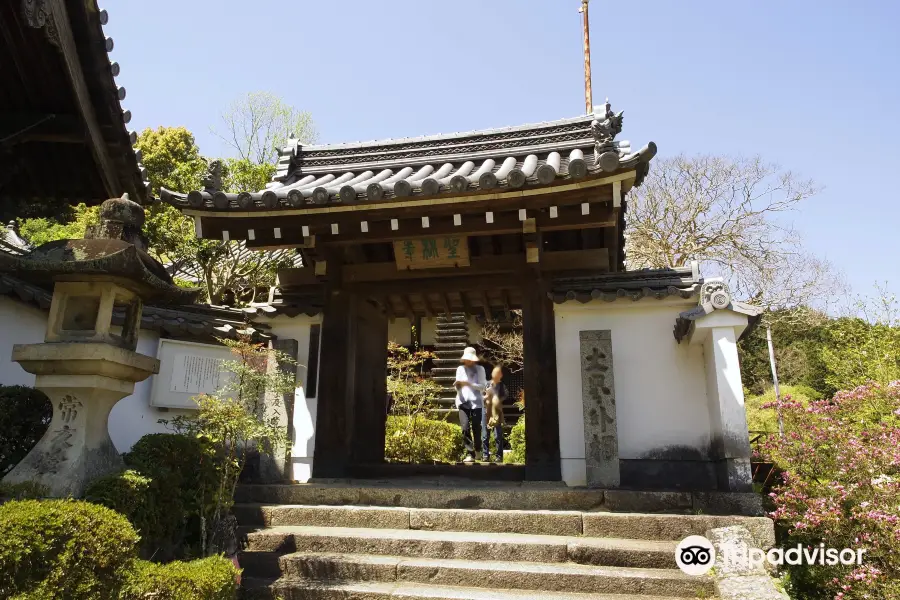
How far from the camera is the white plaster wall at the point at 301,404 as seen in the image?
24.6 feet

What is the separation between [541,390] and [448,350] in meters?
10.7

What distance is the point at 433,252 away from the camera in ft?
25.1

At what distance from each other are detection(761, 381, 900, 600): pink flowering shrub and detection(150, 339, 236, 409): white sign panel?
20.9 feet

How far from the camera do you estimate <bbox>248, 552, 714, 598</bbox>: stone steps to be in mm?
4410

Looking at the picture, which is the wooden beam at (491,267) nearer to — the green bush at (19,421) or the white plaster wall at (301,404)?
the white plaster wall at (301,404)

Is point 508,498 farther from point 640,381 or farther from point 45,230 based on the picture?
point 45,230

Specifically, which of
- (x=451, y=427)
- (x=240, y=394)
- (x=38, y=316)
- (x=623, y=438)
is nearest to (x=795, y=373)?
(x=451, y=427)

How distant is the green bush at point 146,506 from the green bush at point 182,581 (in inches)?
18.1

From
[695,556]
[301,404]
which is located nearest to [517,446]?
[301,404]

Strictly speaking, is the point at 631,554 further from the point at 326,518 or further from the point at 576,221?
the point at 576,221

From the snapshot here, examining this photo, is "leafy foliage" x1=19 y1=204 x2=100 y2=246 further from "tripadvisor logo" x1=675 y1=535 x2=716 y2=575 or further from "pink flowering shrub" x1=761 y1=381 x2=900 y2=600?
"pink flowering shrub" x1=761 y1=381 x2=900 y2=600

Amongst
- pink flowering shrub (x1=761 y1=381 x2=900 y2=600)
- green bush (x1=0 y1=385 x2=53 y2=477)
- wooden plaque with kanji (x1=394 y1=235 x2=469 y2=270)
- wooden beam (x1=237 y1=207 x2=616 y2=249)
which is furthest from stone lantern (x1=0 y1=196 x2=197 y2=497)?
pink flowering shrub (x1=761 y1=381 x2=900 y2=600)

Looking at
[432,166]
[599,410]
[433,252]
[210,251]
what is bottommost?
[599,410]

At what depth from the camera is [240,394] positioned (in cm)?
573
